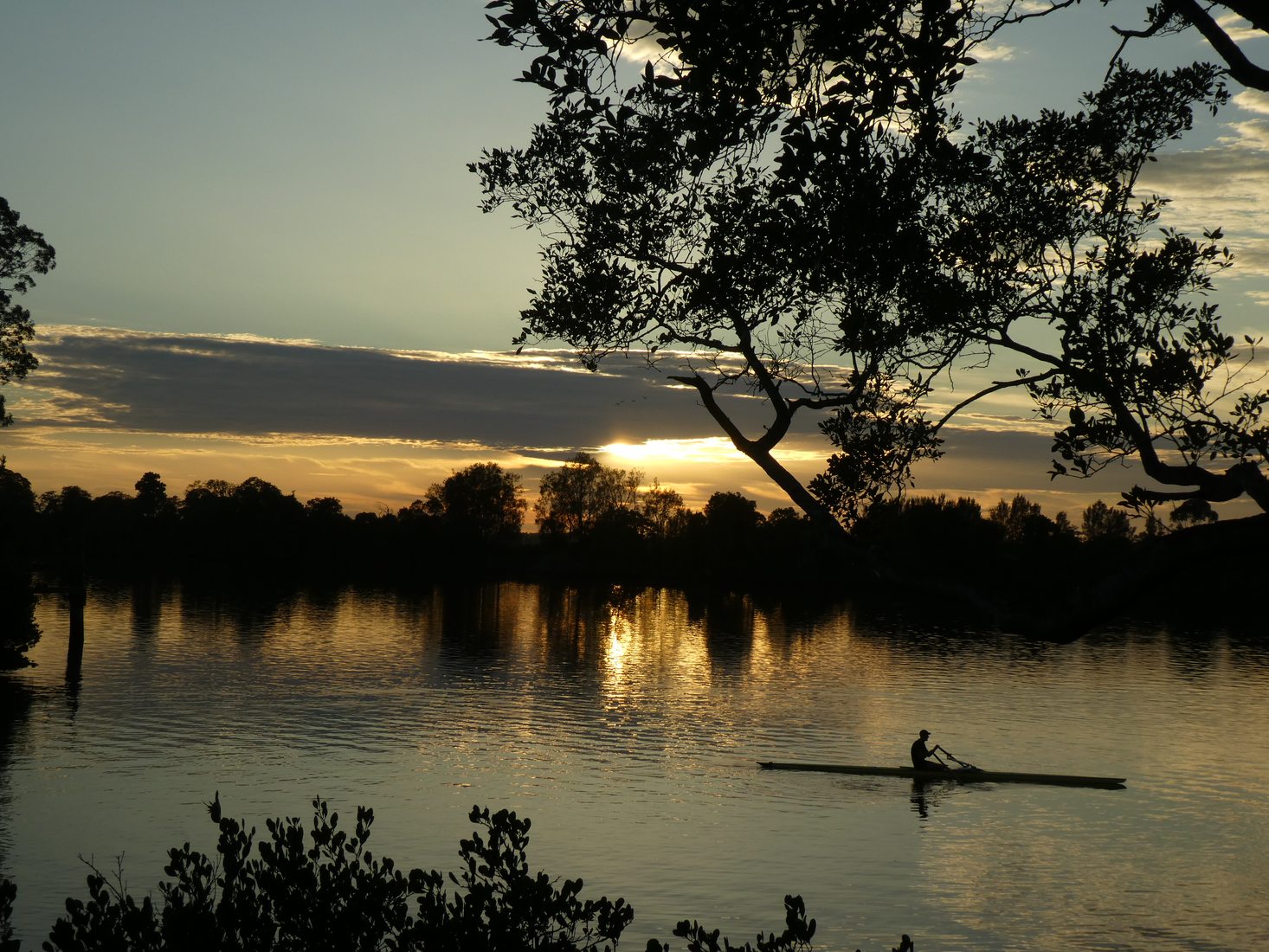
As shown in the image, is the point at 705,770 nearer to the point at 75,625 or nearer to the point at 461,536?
the point at 75,625

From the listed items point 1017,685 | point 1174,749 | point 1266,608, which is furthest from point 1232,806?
point 1266,608

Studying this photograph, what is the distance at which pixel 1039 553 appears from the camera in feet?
353

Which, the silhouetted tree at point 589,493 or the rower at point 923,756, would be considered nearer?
the rower at point 923,756

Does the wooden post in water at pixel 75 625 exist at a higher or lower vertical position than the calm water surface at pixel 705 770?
higher

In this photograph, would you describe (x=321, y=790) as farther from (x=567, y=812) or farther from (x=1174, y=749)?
(x=1174, y=749)

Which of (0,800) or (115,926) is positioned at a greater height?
(115,926)

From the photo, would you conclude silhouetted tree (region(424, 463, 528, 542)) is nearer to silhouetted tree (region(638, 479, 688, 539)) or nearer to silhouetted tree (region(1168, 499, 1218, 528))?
silhouetted tree (region(638, 479, 688, 539))

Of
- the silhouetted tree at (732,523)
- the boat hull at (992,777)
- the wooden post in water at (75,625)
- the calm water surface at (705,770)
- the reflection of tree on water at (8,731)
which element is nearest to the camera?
the calm water surface at (705,770)

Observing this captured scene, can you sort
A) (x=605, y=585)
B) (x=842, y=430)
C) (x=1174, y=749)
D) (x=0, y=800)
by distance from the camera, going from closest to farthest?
1. (x=842, y=430)
2. (x=0, y=800)
3. (x=1174, y=749)
4. (x=605, y=585)

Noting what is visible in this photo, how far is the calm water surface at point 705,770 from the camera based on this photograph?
32031mm

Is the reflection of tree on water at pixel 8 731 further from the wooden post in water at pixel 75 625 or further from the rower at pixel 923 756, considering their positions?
the rower at pixel 923 756

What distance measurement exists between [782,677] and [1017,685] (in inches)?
626

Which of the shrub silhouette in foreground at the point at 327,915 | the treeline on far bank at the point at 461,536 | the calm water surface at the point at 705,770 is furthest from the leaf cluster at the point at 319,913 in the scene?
the treeline on far bank at the point at 461,536

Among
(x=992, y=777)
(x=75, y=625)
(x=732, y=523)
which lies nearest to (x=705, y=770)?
(x=992, y=777)
